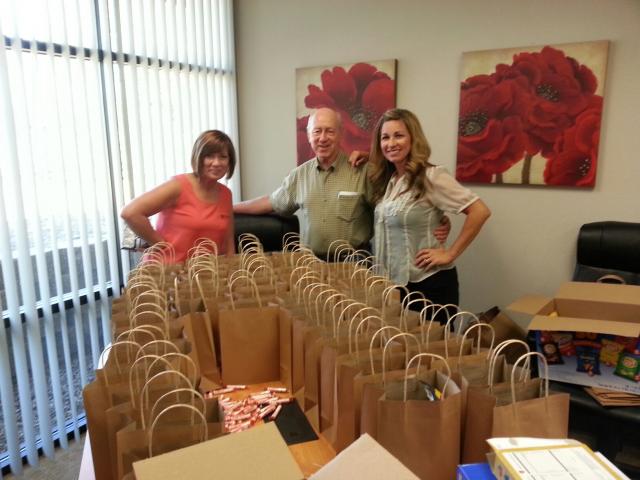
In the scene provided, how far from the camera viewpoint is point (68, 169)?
2.45 metres

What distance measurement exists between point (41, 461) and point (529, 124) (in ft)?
10.6

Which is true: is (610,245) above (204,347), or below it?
above

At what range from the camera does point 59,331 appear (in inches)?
101

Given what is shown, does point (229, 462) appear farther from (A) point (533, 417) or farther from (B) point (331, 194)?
(B) point (331, 194)

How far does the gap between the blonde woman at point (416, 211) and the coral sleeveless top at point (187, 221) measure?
842mm

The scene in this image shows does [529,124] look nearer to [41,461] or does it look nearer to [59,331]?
[59,331]

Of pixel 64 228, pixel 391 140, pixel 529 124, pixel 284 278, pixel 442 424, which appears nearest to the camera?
pixel 442 424

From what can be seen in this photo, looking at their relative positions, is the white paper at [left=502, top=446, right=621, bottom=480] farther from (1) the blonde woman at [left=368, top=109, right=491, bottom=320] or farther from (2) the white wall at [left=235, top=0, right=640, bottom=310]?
(2) the white wall at [left=235, top=0, right=640, bottom=310]

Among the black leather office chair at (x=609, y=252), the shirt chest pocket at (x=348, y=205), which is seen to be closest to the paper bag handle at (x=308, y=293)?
the shirt chest pocket at (x=348, y=205)

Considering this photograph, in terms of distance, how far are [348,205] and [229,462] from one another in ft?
5.91

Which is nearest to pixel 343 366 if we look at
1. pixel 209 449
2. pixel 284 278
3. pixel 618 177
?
pixel 209 449

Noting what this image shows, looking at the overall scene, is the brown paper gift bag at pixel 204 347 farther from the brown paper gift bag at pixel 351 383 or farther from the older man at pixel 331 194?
the older man at pixel 331 194

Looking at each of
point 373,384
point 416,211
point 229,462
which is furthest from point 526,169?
point 229,462

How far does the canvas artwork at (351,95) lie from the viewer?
10.0ft
